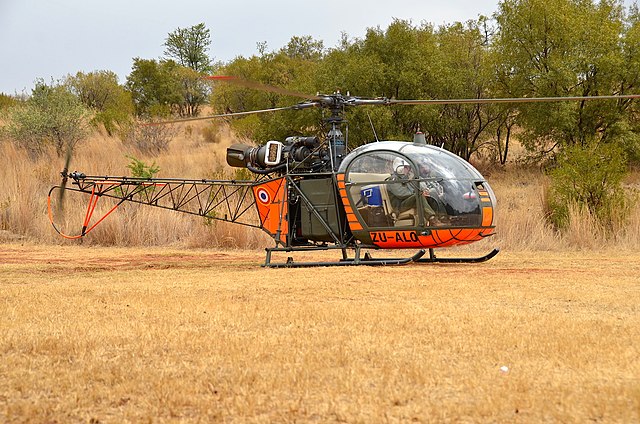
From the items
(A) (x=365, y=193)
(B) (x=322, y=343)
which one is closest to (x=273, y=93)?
(A) (x=365, y=193)

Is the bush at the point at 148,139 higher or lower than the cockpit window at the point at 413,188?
higher

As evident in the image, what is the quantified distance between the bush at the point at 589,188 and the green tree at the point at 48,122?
638 inches

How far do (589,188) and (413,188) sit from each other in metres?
7.91

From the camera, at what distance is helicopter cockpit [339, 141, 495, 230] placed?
11.3 meters

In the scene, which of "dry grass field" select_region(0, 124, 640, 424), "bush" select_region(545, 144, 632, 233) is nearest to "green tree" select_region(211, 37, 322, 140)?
"bush" select_region(545, 144, 632, 233)

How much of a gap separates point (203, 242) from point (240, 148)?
455 cm

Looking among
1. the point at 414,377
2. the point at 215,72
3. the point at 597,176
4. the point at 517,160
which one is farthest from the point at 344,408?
the point at 215,72

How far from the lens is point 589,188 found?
17906 millimetres

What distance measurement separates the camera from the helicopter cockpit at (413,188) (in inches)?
444

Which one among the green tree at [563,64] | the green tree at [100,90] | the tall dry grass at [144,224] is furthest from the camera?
the green tree at [100,90]

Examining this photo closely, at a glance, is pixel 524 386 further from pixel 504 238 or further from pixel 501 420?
pixel 504 238

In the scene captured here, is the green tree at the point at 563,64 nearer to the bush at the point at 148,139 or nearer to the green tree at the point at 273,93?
the green tree at the point at 273,93

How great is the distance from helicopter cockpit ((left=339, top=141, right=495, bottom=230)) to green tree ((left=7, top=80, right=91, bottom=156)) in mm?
17818

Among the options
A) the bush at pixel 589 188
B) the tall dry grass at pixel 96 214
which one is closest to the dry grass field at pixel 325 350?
the tall dry grass at pixel 96 214
